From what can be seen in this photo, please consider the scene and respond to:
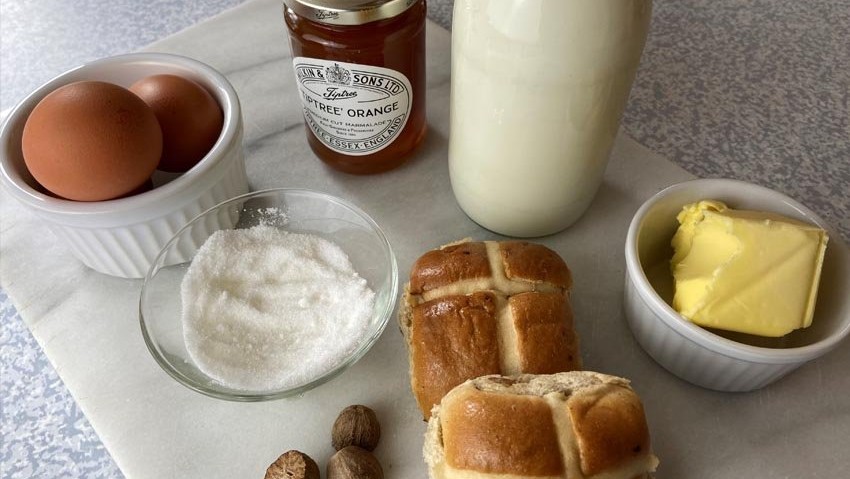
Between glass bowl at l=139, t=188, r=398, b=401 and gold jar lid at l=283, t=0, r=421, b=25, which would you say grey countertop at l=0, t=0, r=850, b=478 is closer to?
glass bowl at l=139, t=188, r=398, b=401

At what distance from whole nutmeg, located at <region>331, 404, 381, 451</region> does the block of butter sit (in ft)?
1.11

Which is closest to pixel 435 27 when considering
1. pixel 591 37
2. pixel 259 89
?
pixel 259 89

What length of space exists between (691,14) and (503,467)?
103 cm

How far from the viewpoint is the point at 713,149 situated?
984 mm

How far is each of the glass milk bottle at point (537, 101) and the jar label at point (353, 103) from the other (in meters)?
0.08

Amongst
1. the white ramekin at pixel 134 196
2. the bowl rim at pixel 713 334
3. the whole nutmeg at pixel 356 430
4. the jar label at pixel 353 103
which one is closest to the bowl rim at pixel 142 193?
the white ramekin at pixel 134 196

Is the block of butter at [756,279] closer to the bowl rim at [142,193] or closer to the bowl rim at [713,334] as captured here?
the bowl rim at [713,334]

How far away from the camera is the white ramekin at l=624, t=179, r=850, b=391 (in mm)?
623

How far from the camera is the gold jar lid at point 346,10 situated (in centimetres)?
69

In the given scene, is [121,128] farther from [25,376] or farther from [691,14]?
[691,14]

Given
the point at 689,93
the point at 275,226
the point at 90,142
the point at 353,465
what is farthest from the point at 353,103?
the point at 689,93

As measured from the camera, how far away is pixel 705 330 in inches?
25.1

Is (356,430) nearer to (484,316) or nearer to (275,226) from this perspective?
(484,316)

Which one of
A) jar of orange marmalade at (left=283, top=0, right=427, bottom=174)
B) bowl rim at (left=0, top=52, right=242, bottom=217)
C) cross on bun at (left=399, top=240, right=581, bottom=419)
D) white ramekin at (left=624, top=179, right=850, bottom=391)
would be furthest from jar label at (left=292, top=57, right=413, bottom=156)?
white ramekin at (left=624, top=179, right=850, bottom=391)
